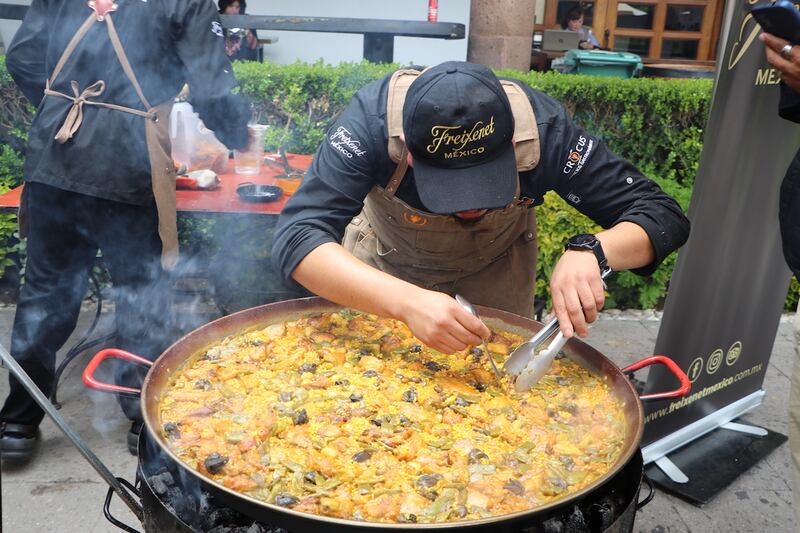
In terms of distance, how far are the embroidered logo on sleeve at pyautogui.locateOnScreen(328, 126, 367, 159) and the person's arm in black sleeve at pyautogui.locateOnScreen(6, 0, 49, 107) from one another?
1955 millimetres

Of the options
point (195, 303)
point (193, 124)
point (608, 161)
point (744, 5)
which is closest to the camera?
point (608, 161)

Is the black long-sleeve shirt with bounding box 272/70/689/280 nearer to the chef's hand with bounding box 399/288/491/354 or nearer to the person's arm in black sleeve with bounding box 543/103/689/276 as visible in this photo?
the person's arm in black sleeve with bounding box 543/103/689/276

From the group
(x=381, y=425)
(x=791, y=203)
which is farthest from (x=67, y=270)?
(x=791, y=203)

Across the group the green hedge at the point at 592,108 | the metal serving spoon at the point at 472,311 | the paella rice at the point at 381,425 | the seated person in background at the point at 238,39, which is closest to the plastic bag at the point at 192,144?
the green hedge at the point at 592,108

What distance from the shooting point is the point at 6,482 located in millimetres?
3338

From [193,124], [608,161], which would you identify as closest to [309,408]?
[608,161]

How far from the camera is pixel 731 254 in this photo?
3.19m

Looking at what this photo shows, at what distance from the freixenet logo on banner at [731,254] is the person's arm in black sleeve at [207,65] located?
2.32 meters

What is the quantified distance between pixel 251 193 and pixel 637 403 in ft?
8.67

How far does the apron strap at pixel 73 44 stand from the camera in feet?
9.95

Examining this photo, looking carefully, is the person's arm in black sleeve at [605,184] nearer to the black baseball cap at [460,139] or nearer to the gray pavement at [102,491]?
the black baseball cap at [460,139]

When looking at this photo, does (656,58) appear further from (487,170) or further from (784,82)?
(487,170)

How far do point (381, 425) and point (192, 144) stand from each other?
2974mm

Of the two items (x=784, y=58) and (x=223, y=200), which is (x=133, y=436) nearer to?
(x=223, y=200)
